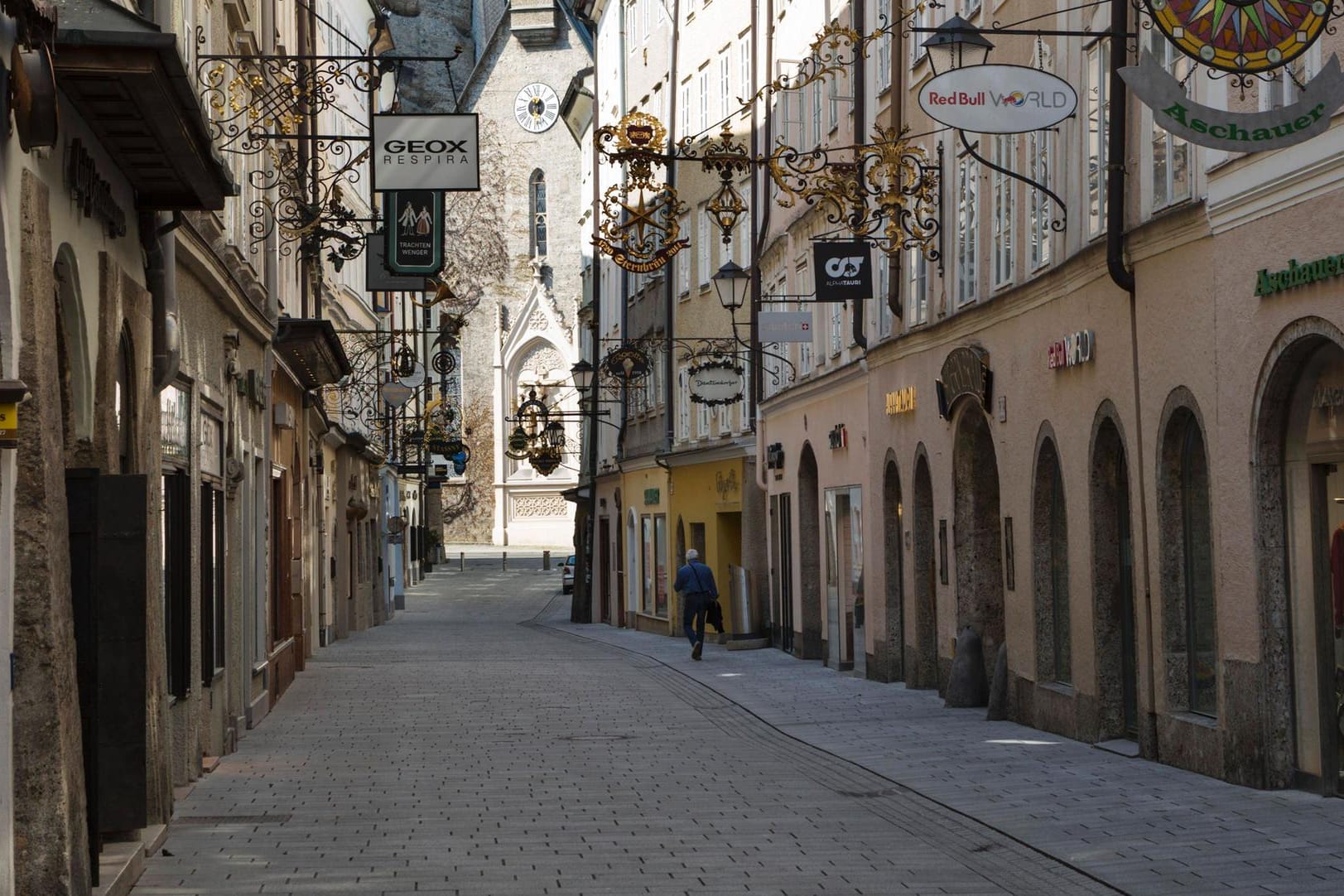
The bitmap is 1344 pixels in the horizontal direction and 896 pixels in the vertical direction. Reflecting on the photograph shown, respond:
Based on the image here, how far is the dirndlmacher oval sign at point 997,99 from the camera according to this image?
13.0m

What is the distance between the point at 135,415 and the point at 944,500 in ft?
37.6

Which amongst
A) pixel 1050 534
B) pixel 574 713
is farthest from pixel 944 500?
pixel 574 713

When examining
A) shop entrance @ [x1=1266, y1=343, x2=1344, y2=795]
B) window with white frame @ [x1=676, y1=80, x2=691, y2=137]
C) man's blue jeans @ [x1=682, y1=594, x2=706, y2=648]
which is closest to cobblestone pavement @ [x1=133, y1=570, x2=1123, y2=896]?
shop entrance @ [x1=1266, y1=343, x2=1344, y2=795]

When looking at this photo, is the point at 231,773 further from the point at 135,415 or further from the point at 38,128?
the point at 38,128

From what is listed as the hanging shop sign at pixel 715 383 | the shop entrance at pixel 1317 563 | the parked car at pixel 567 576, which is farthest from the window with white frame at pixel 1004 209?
the parked car at pixel 567 576

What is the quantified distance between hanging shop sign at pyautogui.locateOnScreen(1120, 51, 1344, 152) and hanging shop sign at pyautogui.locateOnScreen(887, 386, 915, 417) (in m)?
12.7

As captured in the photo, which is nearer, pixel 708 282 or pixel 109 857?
pixel 109 857

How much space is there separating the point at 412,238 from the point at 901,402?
593cm

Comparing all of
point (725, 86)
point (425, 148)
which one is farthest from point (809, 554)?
point (425, 148)

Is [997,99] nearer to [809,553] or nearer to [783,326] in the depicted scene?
[783,326]

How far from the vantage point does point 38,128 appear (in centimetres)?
725

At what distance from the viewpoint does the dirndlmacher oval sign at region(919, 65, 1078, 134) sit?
13.0m

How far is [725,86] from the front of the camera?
37.9m

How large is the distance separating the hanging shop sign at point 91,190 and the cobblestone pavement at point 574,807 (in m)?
3.38
